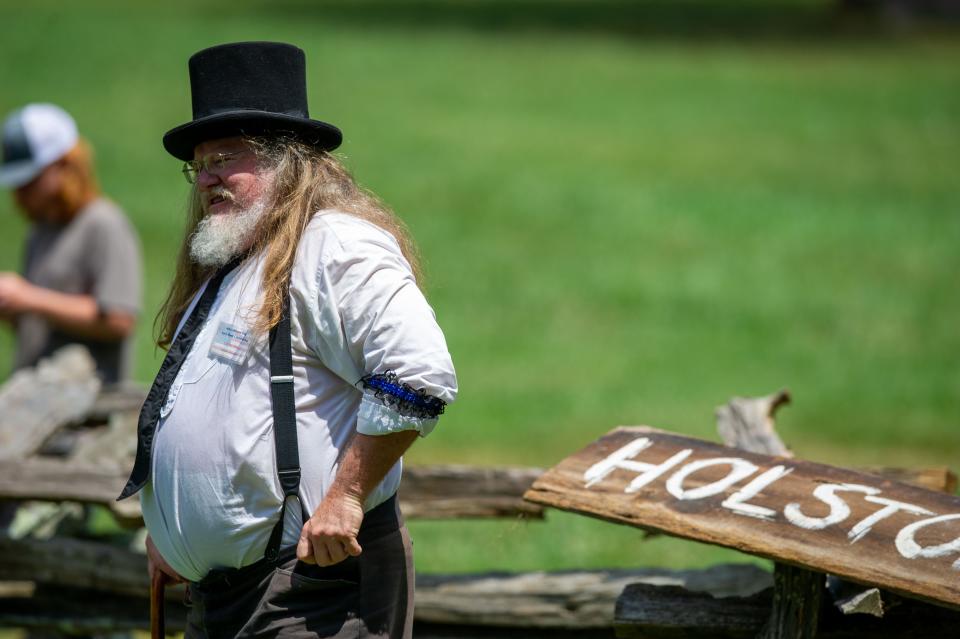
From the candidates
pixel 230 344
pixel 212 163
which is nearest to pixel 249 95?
pixel 212 163

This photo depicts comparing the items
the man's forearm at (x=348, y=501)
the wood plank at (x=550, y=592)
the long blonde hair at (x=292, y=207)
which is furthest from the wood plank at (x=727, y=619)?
the long blonde hair at (x=292, y=207)

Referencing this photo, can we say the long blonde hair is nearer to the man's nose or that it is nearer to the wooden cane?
the man's nose

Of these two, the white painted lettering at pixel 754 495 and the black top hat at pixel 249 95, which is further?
the white painted lettering at pixel 754 495

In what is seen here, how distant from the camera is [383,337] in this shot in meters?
3.23

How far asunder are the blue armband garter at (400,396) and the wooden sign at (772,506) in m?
0.91

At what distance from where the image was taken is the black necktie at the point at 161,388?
11.8 feet

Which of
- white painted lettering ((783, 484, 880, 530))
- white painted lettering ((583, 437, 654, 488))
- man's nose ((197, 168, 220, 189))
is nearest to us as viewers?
man's nose ((197, 168, 220, 189))

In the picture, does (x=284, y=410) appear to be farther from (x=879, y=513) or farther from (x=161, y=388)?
(x=879, y=513)

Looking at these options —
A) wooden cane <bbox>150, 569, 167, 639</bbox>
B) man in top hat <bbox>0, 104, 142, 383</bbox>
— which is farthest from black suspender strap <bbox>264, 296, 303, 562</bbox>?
man in top hat <bbox>0, 104, 142, 383</bbox>

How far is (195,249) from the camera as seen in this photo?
3.59 metres

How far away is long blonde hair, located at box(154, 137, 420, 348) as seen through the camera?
3.40 m

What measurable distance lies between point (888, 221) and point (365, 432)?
15040 millimetres

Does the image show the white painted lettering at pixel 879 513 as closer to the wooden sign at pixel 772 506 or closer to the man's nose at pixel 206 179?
the wooden sign at pixel 772 506

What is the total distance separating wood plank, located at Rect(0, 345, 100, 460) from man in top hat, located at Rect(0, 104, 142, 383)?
0.18 metres
